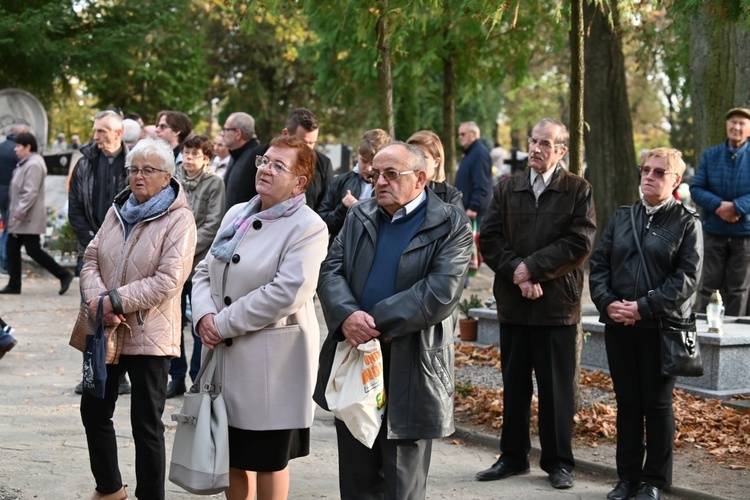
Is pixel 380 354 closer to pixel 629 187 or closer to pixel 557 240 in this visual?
pixel 557 240

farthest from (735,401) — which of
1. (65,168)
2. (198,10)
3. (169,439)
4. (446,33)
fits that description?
(198,10)

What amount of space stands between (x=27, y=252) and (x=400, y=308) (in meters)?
11.2

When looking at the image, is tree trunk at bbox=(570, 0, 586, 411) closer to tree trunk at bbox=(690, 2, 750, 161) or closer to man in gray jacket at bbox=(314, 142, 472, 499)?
man in gray jacket at bbox=(314, 142, 472, 499)

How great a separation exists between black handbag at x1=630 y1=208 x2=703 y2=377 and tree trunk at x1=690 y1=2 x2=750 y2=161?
5.96m

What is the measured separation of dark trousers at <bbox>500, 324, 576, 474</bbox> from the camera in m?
6.72

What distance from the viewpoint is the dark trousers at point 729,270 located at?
35.2ft

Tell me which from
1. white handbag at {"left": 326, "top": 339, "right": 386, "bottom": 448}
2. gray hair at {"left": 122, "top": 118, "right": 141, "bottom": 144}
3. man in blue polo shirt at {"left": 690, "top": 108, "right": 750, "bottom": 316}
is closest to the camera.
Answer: white handbag at {"left": 326, "top": 339, "right": 386, "bottom": 448}

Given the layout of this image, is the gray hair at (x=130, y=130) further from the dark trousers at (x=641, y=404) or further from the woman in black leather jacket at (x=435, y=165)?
the dark trousers at (x=641, y=404)

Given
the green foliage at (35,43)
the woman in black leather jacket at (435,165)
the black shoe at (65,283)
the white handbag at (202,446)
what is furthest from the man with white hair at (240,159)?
the green foliage at (35,43)

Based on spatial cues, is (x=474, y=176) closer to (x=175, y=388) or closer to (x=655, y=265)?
(x=175, y=388)

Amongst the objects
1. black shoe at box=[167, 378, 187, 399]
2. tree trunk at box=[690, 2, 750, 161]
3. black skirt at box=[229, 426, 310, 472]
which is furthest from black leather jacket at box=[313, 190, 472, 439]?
tree trunk at box=[690, 2, 750, 161]

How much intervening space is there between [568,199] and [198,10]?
34502mm

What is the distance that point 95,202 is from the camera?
335 inches

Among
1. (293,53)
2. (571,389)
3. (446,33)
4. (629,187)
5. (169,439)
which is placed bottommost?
(169,439)
